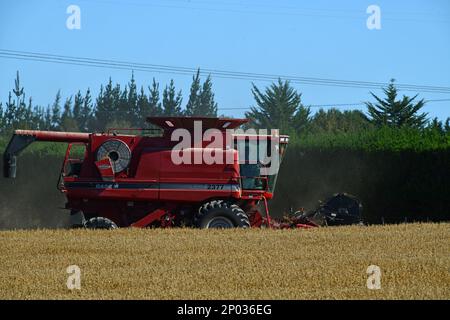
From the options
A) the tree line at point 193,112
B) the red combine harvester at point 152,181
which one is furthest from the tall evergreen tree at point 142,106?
the red combine harvester at point 152,181

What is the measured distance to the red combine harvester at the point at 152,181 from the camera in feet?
67.8

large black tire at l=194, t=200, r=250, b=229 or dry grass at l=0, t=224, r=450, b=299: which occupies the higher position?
large black tire at l=194, t=200, r=250, b=229

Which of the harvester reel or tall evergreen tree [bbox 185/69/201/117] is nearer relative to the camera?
the harvester reel

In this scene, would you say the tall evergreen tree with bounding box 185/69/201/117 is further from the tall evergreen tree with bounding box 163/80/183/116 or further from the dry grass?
the dry grass

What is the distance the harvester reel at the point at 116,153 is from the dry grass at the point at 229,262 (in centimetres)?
179

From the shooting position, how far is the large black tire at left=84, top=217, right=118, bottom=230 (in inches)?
805

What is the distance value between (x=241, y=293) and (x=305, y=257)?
4012mm

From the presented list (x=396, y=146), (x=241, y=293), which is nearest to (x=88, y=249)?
(x=241, y=293)

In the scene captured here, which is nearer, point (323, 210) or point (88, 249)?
point (88, 249)

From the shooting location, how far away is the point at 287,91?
61.9 m

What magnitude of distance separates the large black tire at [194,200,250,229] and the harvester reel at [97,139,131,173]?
6.21ft

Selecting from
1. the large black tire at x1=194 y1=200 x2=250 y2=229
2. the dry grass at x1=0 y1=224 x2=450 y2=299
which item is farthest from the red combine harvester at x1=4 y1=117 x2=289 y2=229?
the dry grass at x1=0 y1=224 x2=450 y2=299

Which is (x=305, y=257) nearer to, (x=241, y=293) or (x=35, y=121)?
(x=241, y=293)
